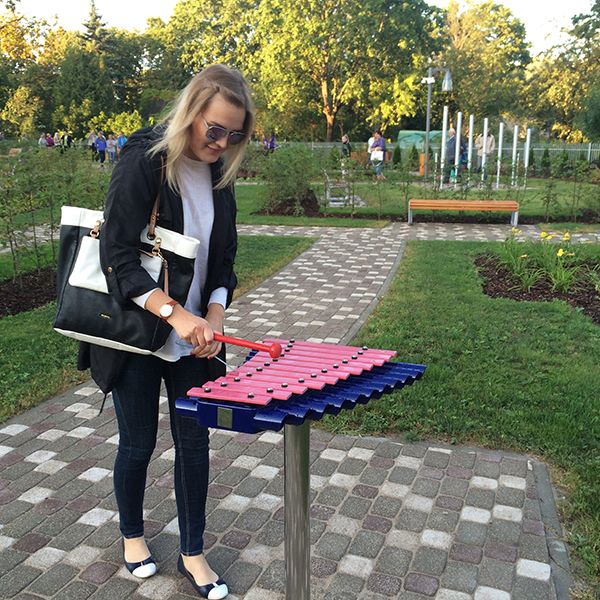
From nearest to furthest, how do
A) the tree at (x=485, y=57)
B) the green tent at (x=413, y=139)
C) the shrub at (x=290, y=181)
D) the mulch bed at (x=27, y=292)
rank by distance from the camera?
the mulch bed at (x=27, y=292) < the shrub at (x=290, y=181) < the green tent at (x=413, y=139) < the tree at (x=485, y=57)

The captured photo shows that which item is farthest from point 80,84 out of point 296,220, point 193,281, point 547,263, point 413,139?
point 193,281

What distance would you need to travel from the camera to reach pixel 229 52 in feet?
145

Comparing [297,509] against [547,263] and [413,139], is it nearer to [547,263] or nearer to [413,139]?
[547,263]

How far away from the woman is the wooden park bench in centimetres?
1176

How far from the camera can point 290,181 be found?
15.2m

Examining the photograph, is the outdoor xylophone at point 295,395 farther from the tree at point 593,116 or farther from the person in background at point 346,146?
the tree at point 593,116

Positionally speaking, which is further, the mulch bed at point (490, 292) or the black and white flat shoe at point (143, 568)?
the mulch bed at point (490, 292)

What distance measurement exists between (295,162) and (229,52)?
32.6 metres

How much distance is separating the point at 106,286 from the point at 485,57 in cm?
4950

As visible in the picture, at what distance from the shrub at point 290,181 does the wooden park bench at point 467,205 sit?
256cm

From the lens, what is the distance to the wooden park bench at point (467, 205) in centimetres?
1361

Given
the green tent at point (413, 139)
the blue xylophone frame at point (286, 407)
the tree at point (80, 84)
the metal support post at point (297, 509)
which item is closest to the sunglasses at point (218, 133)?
the blue xylophone frame at point (286, 407)

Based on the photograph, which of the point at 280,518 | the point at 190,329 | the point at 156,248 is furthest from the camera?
the point at 280,518

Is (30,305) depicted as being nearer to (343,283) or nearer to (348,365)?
(343,283)
